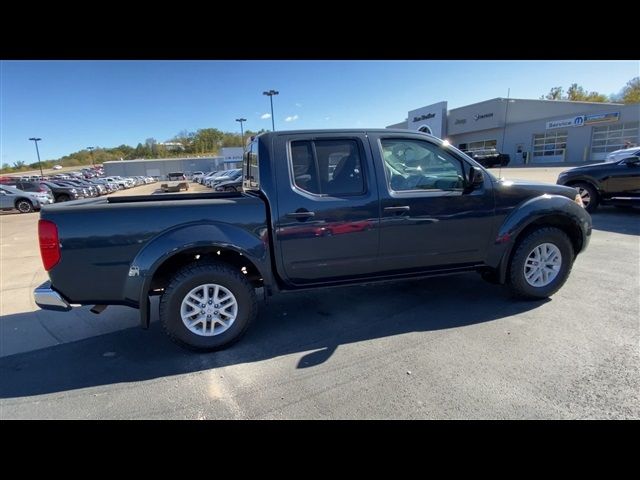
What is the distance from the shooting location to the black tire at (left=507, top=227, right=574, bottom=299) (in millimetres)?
3754

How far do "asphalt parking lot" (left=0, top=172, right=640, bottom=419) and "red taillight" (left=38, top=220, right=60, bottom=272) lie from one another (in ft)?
3.28

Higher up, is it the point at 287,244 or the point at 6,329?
the point at 287,244

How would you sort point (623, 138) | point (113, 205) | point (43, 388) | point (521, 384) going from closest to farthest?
point (521, 384) → point (43, 388) → point (113, 205) → point (623, 138)

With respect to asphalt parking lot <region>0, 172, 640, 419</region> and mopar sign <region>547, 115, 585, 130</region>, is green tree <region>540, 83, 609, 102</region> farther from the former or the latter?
asphalt parking lot <region>0, 172, 640, 419</region>

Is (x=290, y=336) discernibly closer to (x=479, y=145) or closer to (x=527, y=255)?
(x=527, y=255)

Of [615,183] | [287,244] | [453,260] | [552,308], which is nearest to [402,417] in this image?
[287,244]

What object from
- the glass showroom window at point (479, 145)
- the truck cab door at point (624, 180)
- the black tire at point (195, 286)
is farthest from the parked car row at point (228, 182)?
the glass showroom window at point (479, 145)

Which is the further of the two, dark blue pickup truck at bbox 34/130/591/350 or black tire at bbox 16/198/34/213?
black tire at bbox 16/198/34/213

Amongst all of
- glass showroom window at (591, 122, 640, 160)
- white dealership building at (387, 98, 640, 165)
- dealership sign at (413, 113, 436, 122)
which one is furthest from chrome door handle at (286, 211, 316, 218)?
dealership sign at (413, 113, 436, 122)

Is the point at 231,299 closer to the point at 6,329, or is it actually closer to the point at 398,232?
the point at 398,232

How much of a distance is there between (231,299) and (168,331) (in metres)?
0.62

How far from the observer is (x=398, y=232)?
3.40m

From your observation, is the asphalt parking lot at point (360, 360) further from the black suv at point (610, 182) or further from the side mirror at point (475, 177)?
the black suv at point (610, 182)
